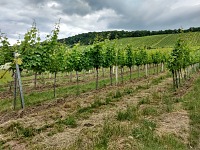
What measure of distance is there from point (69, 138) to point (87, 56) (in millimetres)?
11940

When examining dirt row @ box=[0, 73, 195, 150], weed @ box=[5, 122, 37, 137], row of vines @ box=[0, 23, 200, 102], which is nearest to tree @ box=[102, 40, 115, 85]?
row of vines @ box=[0, 23, 200, 102]

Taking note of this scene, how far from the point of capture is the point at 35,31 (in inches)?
449

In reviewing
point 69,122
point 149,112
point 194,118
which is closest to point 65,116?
point 69,122

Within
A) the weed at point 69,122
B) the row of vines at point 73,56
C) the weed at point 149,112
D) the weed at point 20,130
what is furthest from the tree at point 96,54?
the weed at point 20,130

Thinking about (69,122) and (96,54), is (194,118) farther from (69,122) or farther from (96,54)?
(96,54)

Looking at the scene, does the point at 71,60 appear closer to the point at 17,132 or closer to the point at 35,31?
the point at 35,31

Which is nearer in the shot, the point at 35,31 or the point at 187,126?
the point at 187,126

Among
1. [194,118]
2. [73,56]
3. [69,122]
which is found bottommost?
[194,118]

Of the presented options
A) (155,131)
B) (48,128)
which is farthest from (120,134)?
(48,128)

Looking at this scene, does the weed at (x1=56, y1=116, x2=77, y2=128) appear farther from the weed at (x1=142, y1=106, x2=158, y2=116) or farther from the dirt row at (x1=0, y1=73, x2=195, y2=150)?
the weed at (x1=142, y1=106, x2=158, y2=116)

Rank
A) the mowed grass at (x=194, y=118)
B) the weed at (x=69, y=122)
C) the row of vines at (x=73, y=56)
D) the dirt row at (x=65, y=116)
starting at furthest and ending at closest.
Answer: the row of vines at (x=73, y=56) < the weed at (x=69, y=122) < the mowed grass at (x=194, y=118) < the dirt row at (x=65, y=116)

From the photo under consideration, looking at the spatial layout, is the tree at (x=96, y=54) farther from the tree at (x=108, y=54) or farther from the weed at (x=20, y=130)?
the weed at (x=20, y=130)

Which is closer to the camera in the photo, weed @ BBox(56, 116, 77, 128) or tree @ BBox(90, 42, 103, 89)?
weed @ BBox(56, 116, 77, 128)

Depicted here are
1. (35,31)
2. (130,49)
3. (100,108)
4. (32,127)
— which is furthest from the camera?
(130,49)
